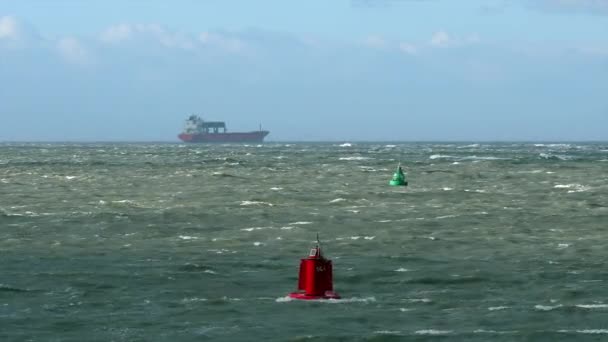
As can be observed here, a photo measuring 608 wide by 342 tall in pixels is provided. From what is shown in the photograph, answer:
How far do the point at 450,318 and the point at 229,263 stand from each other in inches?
356

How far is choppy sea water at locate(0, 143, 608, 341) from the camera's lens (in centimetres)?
2189

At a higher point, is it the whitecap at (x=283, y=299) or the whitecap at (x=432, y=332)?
the whitecap at (x=283, y=299)

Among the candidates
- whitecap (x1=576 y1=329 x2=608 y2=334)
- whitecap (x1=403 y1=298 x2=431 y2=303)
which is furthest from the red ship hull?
whitecap (x1=576 y1=329 x2=608 y2=334)

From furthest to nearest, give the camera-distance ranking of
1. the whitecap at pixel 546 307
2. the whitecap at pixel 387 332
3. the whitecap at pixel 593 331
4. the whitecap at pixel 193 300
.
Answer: the whitecap at pixel 193 300 → the whitecap at pixel 546 307 → the whitecap at pixel 387 332 → the whitecap at pixel 593 331

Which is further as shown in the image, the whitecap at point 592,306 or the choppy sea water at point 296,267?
the whitecap at point 592,306

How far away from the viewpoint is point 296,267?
1168 inches

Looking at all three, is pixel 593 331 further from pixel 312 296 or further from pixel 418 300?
pixel 312 296

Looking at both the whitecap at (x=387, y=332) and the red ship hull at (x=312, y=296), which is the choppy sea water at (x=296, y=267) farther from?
the red ship hull at (x=312, y=296)

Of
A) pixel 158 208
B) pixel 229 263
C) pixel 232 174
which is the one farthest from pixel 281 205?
pixel 232 174

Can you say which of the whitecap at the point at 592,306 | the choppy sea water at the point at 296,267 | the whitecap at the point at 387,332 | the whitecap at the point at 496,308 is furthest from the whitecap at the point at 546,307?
the whitecap at the point at 387,332

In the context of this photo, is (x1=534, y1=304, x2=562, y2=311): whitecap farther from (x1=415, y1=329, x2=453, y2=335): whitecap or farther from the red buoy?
the red buoy

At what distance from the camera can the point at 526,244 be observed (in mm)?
34844

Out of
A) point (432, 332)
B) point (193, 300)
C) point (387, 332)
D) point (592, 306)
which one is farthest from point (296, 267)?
point (432, 332)

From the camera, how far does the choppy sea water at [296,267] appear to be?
2189cm
